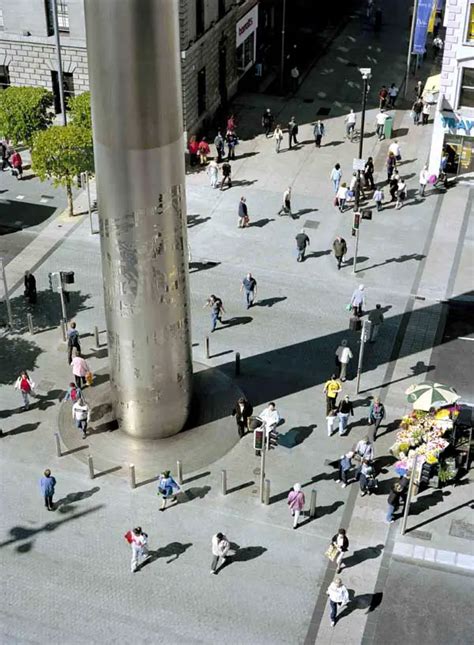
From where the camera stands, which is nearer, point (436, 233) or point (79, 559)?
point (79, 559)

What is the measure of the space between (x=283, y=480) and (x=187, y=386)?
158 inches

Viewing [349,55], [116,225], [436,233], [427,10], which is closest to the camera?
[116,225]

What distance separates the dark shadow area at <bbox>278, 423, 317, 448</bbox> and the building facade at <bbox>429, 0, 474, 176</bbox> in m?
19.6

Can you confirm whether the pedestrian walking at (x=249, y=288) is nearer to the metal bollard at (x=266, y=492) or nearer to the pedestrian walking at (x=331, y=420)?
the pedestrian walking at (x=331, y=420)

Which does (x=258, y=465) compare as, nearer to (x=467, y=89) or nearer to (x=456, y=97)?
(x=456, y=97)

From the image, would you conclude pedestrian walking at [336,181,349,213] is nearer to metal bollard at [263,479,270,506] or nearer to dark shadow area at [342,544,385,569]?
metal bollard at [263,479,270,506]

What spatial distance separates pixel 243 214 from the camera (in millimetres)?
42156

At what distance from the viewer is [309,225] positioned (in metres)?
43.4

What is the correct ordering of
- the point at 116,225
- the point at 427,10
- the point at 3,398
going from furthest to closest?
the point at 427,10
the point at 3,398
the point at 116,225

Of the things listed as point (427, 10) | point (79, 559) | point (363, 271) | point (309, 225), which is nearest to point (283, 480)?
point (79, 559)

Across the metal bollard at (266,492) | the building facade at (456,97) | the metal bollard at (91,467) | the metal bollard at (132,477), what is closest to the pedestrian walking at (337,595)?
the metal bollard at (266,492)

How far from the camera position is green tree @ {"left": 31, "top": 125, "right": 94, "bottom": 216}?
40.7m

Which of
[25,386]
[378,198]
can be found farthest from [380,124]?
[25,386]

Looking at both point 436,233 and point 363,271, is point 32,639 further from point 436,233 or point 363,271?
point 436,233
